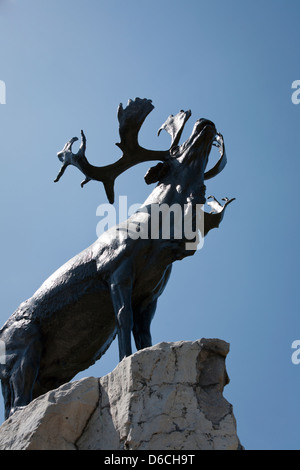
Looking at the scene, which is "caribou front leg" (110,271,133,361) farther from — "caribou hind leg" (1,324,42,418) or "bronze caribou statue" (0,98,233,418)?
"caribou hind leg" (1,324,42,418)

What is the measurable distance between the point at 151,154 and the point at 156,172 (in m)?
0.33

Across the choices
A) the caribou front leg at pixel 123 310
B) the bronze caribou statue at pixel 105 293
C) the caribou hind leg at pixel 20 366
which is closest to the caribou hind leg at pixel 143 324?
the bronze caribou statue at pixel 105 293

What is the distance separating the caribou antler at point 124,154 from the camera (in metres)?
8.42

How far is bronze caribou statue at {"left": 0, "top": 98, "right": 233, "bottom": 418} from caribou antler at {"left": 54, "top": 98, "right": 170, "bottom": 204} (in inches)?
0.5

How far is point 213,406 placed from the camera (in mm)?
6273

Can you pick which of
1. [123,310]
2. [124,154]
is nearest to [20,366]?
[123,310]

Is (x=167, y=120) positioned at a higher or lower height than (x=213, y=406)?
higher

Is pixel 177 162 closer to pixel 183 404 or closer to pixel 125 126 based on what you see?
pixel 125 126

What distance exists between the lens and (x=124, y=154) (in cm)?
856

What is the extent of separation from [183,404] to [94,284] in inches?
75.0

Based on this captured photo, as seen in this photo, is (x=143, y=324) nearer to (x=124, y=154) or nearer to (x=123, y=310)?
(x=123, y=310)

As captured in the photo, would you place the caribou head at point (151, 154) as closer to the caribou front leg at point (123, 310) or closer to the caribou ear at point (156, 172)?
the caribou ear at point (156, 172)

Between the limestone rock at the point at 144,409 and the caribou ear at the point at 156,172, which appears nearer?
the limestone rock at the point at 144,409
